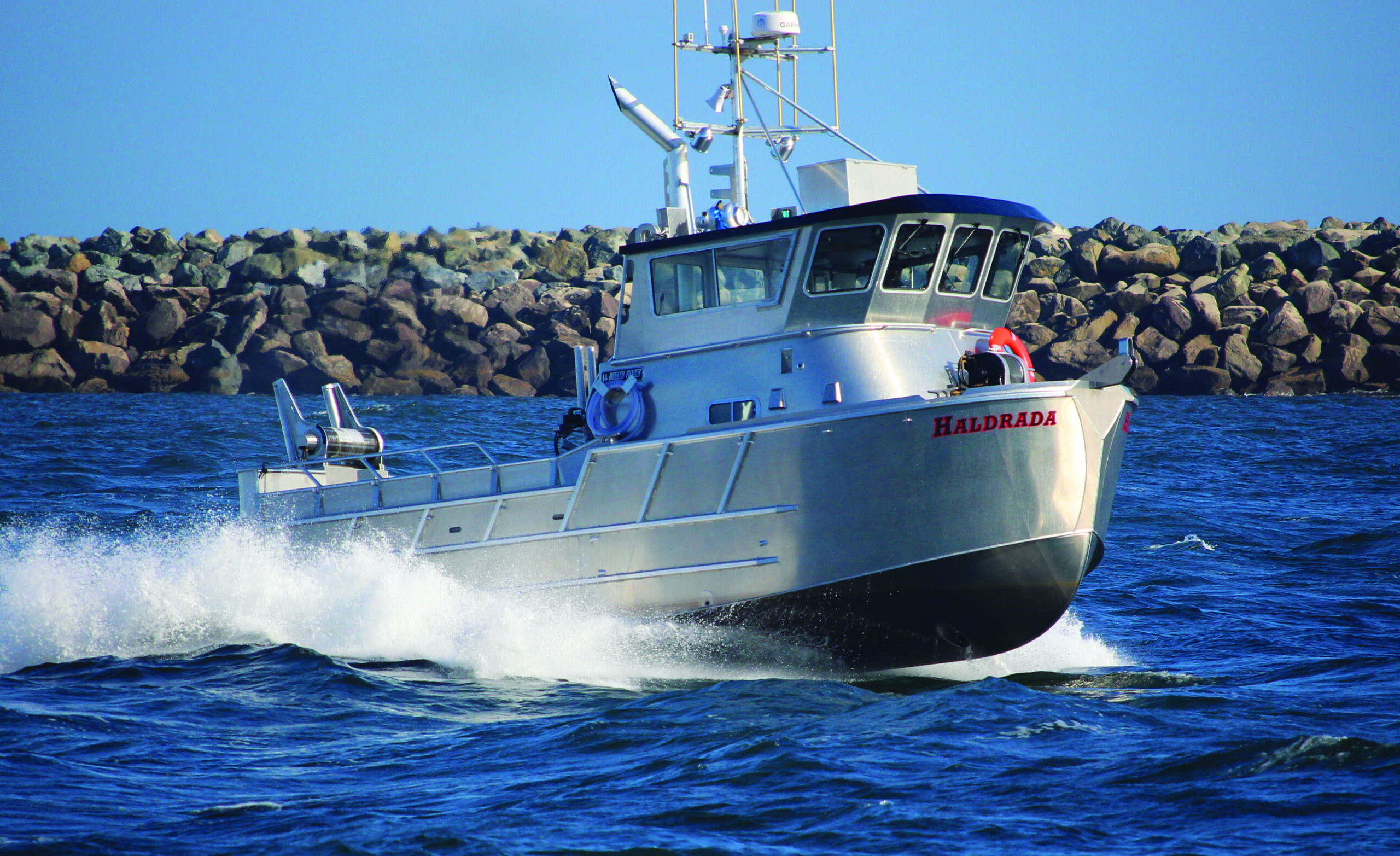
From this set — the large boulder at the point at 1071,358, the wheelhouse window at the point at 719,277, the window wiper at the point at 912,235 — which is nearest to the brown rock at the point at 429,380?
the large boulder at the point at 1071,358

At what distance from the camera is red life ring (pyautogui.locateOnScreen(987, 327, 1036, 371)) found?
30.9 ft

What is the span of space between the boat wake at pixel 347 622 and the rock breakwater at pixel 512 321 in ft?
88.5

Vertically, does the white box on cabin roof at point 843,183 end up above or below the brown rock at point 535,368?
above

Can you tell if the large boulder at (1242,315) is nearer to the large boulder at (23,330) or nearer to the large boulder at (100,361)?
the large boulder at (100,361)

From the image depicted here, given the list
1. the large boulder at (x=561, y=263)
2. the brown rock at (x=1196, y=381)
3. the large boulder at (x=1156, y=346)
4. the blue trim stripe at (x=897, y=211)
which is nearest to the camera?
the blue trim stripe at (x=897, y=211)

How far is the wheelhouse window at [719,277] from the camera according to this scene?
909cm

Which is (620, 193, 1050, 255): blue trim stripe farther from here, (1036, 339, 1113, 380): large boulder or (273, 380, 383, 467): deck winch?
(1036, 339, 1113, 380): large boulder

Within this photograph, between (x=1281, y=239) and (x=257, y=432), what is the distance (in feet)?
129

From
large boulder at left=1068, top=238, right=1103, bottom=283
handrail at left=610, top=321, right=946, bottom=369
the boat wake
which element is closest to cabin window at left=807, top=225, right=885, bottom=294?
Result: handrail at left=610, top=321, right=946, bottom=369

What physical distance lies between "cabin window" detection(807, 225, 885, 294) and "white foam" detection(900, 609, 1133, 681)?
3.09 metres

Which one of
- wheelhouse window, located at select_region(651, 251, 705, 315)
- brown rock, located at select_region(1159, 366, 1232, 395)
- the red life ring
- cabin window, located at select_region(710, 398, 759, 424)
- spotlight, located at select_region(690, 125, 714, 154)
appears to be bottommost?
brown rock, located at select_region(1159, 366, 1232, 395)

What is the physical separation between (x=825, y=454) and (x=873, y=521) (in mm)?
596

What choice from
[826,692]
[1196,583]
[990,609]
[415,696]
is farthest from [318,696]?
[1196,583]

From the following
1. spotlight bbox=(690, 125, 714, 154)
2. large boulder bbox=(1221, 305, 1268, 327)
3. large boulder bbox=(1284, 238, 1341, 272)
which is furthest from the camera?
large boulder bbox=(1284, 238, 1341, 272)
